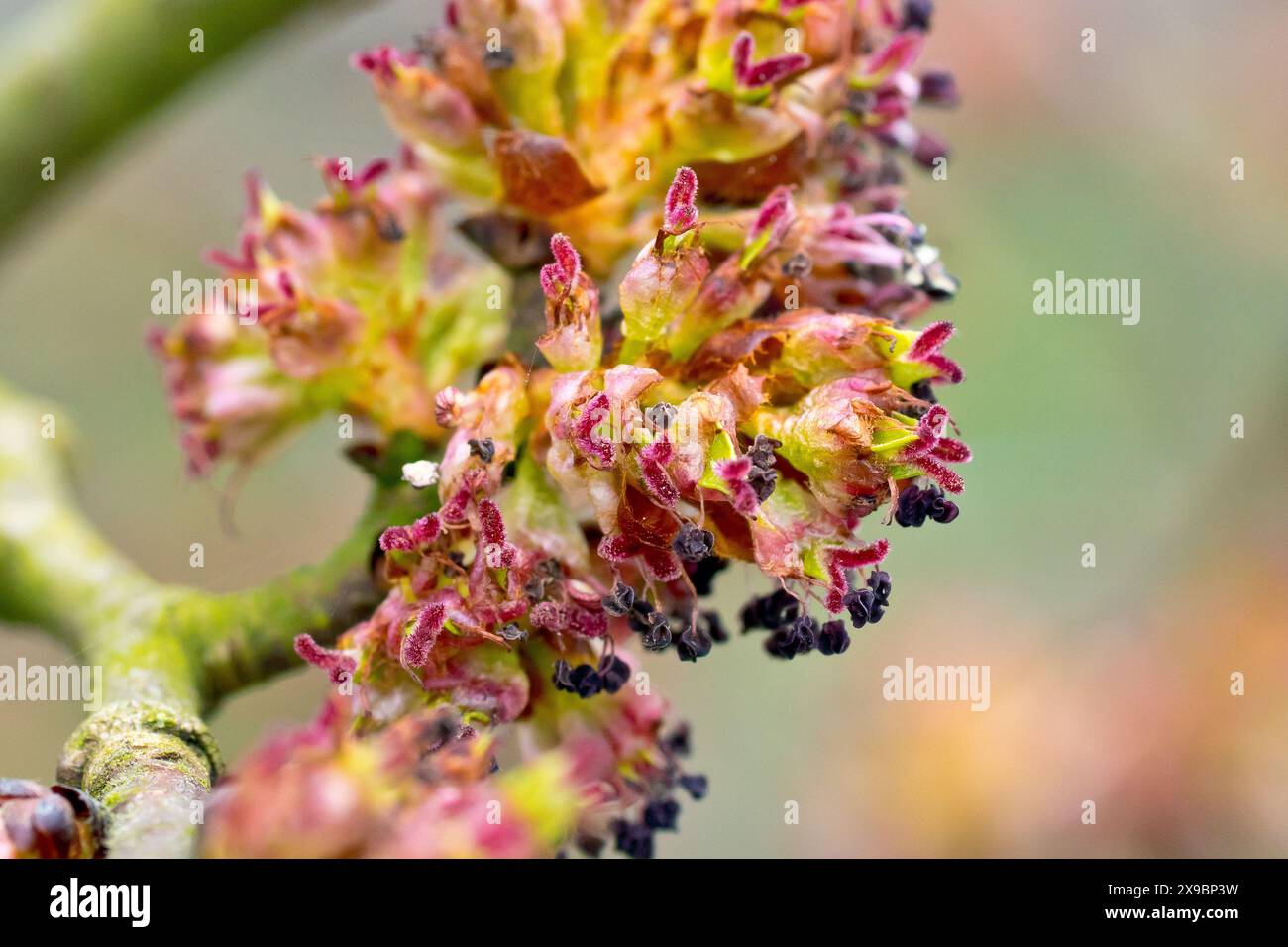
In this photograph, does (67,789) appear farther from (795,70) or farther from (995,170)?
(995,170)

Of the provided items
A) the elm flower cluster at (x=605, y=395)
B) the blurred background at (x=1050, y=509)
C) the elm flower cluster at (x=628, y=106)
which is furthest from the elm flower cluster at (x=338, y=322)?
the blurred background at (x=1050, y=509)

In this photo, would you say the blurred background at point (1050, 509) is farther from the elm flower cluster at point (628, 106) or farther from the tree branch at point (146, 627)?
the elm flower cluster at point (628, 106)

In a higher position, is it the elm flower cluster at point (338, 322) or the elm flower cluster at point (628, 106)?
the elm flower cluster at point (628, 106)

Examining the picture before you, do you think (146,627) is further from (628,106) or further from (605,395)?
(628,106)

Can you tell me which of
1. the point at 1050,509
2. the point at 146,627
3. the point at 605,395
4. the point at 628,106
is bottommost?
the point at 146,627

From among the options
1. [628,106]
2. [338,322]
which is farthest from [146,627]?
[628,106]
